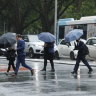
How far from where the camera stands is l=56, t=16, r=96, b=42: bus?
113 feet

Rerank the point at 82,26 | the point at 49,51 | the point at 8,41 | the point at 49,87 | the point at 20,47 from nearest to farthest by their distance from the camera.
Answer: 1. the point at 49,87
2. the point at 20,47
3. the point at 8,41
4. the point at 49,51
5. the point at 82,26

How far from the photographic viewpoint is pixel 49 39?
68.4ft

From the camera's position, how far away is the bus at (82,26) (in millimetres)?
34497

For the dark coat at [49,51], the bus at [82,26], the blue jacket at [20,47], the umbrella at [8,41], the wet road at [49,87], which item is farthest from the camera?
the bus at [82,26]

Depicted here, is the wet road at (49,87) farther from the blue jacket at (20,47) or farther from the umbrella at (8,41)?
the umbrella at (8,41)

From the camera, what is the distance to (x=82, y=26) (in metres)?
35.8

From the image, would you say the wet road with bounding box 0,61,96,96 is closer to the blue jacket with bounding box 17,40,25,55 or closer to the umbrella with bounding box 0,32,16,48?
the blue jacket with bounding box 17,40,25,55

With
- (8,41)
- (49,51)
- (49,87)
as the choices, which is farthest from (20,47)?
(49,87)

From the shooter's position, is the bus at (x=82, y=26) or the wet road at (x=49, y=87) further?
the bus at (x=82, y=26)

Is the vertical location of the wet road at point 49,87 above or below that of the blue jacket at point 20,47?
below

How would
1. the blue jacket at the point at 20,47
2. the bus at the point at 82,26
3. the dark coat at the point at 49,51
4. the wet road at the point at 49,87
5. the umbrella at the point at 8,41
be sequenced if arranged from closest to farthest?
the wet road at the point at 49,87 < the blue jacket at the point at 20,47 < the umbrella at the point at 8,41 < the dark coat at the point at 49,51 < the bus at the point at 82,26

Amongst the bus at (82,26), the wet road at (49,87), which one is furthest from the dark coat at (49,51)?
the bus at (82,26)

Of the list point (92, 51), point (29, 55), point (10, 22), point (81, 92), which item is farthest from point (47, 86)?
point (10, 22)

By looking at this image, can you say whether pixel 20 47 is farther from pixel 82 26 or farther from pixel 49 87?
pixel 82 26
